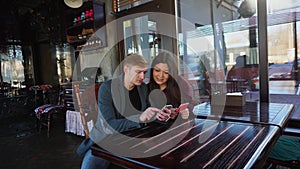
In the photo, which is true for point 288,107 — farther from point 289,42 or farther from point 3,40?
point 3,40

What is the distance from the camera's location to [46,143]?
322 centimetres

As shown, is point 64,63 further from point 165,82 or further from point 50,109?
point 165,82

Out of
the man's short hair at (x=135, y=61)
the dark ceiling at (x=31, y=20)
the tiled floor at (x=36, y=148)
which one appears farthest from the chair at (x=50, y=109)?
the man's short hair at (x=135, y=61)

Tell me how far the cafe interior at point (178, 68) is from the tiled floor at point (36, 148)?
1 centimetres

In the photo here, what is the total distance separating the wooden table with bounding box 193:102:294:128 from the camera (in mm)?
1359

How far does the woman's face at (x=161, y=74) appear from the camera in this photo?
6.22 ft

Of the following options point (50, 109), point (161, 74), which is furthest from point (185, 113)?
point (50, 109)

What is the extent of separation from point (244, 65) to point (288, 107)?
1.13 meters

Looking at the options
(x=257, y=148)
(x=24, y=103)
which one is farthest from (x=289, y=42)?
(x=24, y=103)

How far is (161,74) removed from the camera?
6.22 ft

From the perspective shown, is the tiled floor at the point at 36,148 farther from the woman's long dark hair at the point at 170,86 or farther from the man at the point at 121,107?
the woman's long dark hair at the point at 170,86

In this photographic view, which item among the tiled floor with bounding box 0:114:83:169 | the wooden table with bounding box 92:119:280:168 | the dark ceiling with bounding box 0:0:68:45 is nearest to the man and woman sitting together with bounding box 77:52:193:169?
the wooden table with bounding box 92:119:280:168

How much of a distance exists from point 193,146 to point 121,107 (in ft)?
2.14

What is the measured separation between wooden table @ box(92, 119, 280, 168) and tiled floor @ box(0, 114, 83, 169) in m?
1.64
